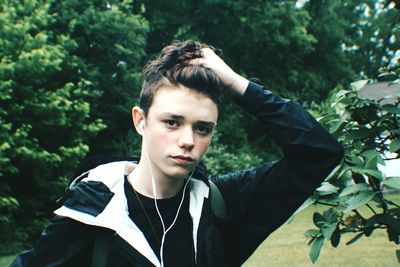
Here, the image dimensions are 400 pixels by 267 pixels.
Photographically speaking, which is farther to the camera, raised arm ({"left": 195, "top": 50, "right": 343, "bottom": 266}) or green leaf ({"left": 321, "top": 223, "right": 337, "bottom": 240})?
green leaf ({"left": 321, "top": 223, "right": 337, "bottom": 240})

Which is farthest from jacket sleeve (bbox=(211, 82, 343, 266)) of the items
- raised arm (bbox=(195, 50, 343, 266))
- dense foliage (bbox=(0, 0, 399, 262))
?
dense foliage (bbox=(0, 0, 399, 262))

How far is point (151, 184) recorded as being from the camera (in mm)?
2041

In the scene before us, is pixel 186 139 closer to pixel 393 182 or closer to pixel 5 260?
pixel 393 182

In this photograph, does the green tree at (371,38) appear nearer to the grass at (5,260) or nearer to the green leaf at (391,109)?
the grass at (5,260)

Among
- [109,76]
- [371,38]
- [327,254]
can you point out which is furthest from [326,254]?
[371,38]

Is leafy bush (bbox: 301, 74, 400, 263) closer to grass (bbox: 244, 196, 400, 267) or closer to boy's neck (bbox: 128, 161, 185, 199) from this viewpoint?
boy's neck (bbox: 128, 161, 185, 199)

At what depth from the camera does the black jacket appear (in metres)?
1.81

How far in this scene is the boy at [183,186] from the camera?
184 cm

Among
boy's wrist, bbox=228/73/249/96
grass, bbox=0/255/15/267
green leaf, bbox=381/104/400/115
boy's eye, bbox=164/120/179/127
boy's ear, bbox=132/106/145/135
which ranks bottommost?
grass, bbox=0/255/15/267

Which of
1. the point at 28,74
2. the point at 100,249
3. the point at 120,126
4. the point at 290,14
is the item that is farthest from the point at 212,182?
the point at 290,14

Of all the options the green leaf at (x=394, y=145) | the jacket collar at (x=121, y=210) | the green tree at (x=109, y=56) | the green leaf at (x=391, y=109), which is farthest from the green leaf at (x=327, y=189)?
the green tree at (x=109, y=56)

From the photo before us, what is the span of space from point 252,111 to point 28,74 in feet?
25.4

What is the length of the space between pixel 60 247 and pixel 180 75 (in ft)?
2.74

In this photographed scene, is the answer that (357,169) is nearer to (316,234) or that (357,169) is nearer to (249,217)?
(316,234)
